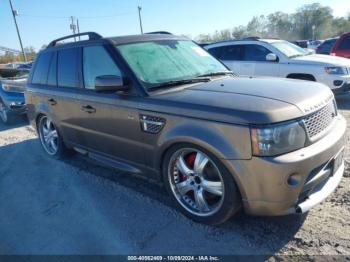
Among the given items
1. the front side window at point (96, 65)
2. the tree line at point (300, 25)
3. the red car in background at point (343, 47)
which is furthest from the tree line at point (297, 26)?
the front side window at point (96, 65)

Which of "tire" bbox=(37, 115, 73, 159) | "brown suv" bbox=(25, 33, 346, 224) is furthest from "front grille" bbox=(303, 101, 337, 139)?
"tire" bbox=(37, 115, 73, 159)

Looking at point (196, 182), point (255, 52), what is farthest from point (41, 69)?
point (255, 52)

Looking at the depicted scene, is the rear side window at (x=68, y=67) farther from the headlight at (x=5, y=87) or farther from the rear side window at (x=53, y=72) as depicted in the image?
the headlight at (x=5, y=87)

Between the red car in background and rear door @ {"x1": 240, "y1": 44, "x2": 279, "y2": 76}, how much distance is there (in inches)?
135

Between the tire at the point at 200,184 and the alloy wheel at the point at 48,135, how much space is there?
2779mm

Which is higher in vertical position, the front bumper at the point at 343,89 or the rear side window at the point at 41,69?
the rear side window at the point at 41,69

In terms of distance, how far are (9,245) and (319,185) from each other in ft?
9.93

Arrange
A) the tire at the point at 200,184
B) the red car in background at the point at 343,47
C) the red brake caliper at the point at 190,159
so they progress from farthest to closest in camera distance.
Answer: the red car in background at the point at 343,47 → the red brake caliper at the point at 190,159 → the tire at the point at 200,184

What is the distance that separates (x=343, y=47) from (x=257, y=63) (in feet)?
12.2

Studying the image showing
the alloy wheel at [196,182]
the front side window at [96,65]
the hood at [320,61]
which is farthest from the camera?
the hood at [320,61]

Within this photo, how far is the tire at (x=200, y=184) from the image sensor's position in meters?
2.91

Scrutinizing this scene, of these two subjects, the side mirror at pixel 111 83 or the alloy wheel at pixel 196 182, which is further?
the side mirror at pixel 111 83

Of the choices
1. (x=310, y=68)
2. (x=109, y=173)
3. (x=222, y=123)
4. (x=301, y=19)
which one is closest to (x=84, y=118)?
(x=109, y=173)

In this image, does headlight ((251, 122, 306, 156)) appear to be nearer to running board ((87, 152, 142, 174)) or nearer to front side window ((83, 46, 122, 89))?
running board ((87, 152, 142, 174))
